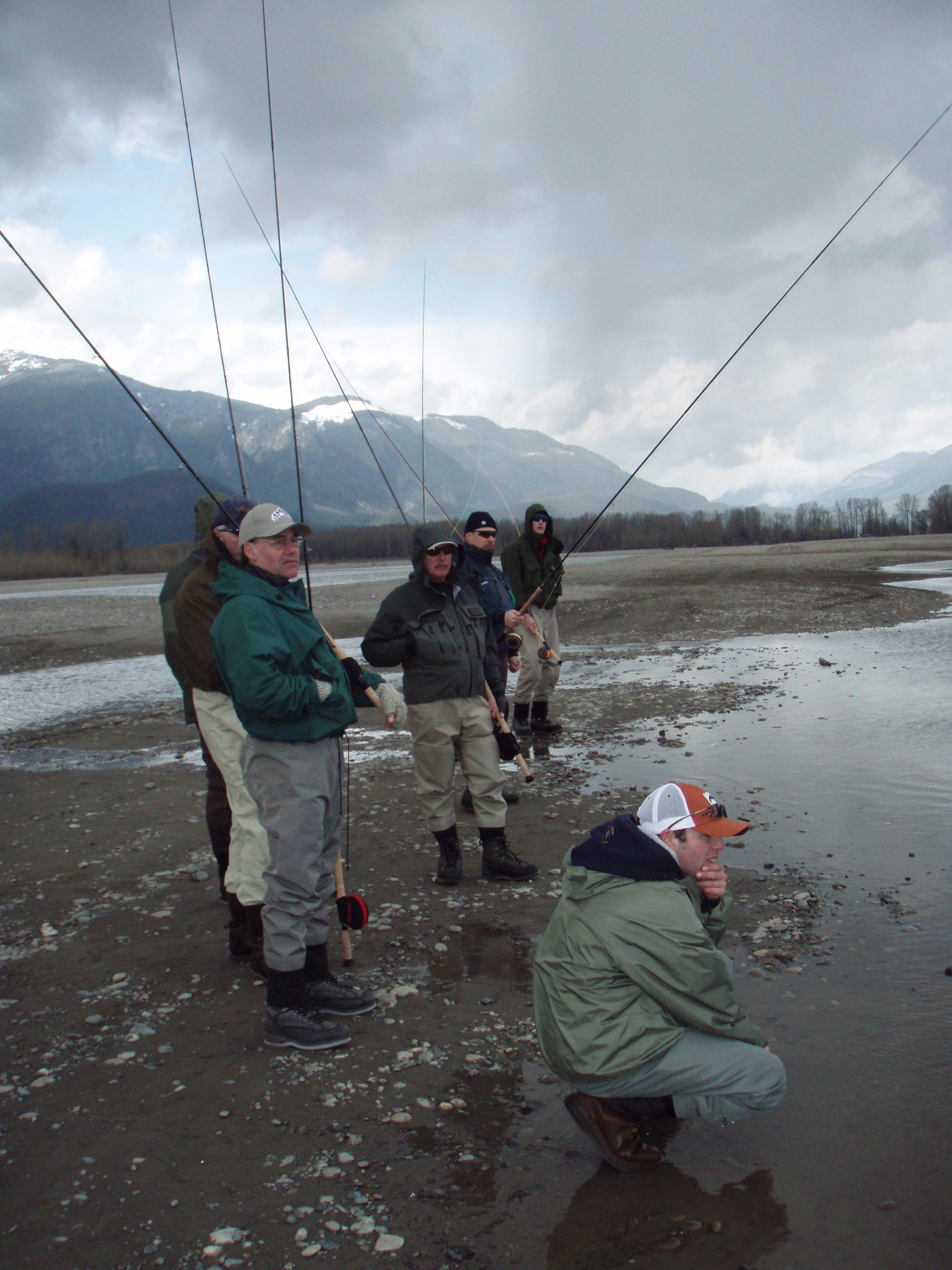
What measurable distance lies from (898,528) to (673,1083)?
10697 centimetres

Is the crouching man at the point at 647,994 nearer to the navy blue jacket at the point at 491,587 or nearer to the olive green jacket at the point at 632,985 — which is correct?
the olive green jacket at the point at 632,985

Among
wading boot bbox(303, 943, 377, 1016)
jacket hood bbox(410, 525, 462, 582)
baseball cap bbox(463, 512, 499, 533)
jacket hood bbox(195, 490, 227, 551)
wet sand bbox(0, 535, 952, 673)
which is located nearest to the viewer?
wading boot bbox(303, 943, 377, 1016)

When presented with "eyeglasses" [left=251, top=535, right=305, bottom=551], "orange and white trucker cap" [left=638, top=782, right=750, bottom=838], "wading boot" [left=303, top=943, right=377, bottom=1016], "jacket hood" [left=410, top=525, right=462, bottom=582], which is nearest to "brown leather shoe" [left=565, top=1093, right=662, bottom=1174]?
"orange and white trucker cap" [left=638, top=782, right=750, bottom=838]

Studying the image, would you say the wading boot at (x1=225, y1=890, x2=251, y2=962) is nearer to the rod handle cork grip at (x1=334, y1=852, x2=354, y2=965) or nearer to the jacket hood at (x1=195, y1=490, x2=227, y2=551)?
Answer: the rod handle cork grip at (x1=334, y1=852, x2=354, y2=965)

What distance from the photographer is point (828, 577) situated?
27.9 metres

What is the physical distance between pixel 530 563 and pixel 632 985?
693 centimetres

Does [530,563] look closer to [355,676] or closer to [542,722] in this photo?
[542,722]

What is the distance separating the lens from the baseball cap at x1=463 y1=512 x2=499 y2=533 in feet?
25.1

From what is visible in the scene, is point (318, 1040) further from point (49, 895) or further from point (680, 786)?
point (49, 895)

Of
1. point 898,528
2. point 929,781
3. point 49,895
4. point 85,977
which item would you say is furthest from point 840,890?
point 898,528

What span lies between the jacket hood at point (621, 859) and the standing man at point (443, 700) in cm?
252

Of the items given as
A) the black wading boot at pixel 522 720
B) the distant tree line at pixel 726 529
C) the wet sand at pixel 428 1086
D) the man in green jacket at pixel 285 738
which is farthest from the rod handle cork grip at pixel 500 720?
the distant tree line at pixel 726 529

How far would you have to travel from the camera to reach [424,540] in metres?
5.68

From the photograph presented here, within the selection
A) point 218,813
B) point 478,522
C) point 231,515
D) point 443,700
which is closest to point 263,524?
point 231,515
